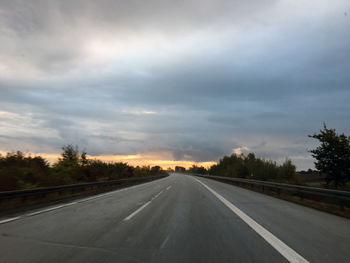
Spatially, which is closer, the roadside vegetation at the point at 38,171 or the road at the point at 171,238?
the road at the point at 171,238

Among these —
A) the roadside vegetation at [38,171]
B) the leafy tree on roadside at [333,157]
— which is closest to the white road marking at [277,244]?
the roadside vegetation at [38,171]

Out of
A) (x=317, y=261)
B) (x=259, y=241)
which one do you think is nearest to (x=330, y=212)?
(x=259, y=241)

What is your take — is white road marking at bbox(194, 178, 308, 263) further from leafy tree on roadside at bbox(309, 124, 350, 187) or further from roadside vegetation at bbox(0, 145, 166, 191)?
leafy tree on roadside at bbox(309, 124, 350, 187)

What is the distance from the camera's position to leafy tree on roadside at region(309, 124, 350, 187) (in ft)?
92.6

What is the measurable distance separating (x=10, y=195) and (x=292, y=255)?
9849 millimetres

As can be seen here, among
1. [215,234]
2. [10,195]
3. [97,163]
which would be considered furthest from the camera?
[97,163]

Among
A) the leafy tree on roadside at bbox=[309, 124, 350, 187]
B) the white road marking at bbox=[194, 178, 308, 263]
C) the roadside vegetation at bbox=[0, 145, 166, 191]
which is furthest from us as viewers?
the leafy tree on roadside at bbox=[309, 124, 350, 187]

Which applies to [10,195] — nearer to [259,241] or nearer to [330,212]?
[259,241]

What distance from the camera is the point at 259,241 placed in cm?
580

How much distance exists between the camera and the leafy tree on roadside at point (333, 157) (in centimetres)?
2822

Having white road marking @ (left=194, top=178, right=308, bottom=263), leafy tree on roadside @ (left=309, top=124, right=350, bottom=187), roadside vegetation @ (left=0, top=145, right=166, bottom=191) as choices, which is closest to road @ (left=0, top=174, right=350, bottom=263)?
white road marking @ (left=194, top=178, right=308, bottom=263)

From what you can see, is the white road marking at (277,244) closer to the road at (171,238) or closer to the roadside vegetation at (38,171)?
the road at (171,238)

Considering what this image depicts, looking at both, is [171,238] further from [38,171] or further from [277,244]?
[38,171]

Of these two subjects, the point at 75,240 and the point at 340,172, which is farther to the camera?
the point at 340,172
